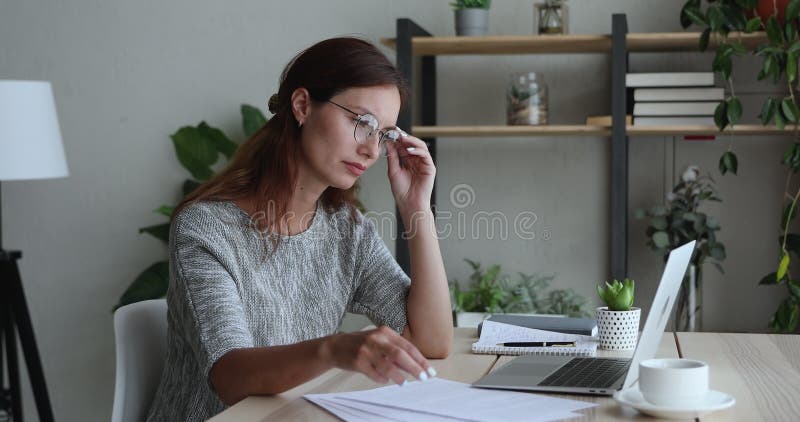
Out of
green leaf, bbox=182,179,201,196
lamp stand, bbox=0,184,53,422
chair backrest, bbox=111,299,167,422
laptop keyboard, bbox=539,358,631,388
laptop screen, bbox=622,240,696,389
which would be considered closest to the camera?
laptop screen, bbox=622,240,696,389

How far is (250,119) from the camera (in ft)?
10.7

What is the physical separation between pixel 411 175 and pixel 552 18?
1.30 meters

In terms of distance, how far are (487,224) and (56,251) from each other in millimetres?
1723

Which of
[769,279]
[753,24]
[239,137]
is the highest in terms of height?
[753,24]

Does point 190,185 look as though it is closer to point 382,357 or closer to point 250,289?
point 250,289

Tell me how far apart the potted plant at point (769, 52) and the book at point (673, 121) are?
0.23 ft

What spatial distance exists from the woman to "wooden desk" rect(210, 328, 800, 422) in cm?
5

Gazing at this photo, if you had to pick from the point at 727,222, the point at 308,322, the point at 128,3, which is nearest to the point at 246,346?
the point at 308,322

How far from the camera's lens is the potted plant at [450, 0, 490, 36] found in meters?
2.96

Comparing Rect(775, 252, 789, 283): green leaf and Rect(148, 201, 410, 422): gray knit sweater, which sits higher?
Rect(148, 201, 410, 422): gray knit sweater

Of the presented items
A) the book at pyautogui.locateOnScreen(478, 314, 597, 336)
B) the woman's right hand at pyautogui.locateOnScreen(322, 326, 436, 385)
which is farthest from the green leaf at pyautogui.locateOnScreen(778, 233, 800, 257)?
the woman's right hand at pyautogui.locateOnScreen(322, 326, 436, 385)

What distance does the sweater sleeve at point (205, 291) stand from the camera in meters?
1.28

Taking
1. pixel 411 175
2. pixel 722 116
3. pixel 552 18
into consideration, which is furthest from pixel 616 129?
pixel 411 175

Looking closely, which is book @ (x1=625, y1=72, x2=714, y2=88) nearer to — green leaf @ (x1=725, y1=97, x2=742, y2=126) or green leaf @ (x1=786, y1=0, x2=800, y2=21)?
green leaf @ (x1=725, y1=97, x2=742, y2=126)
